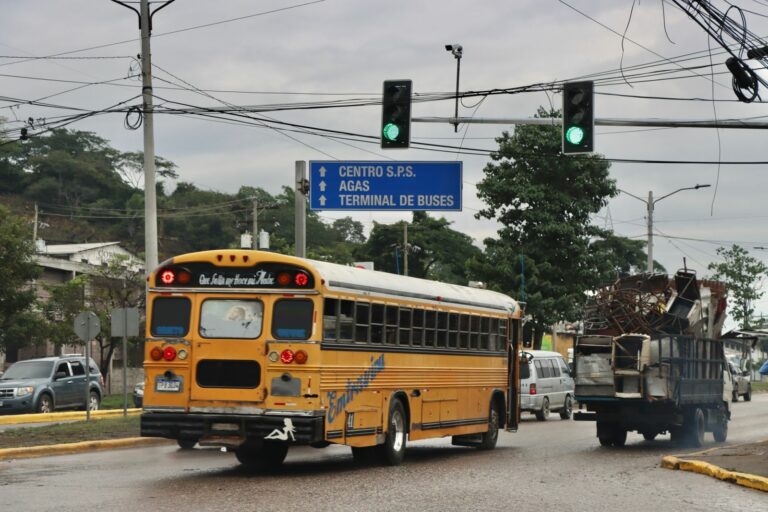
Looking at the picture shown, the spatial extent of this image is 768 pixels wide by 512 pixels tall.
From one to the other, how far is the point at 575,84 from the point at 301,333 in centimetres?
717

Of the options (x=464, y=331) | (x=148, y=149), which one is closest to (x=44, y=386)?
(x=148, y=149)

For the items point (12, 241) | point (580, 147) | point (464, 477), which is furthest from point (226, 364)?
point (12, 241)

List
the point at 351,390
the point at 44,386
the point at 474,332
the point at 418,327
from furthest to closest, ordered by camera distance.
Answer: the point at 44,386 < the point at 474,332 < the point at 418,327 < the point at 351,390

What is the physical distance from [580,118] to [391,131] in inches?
127

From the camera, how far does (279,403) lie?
15.9 meters

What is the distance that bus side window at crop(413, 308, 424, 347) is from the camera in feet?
63.1

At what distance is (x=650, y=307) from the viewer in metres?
24.0

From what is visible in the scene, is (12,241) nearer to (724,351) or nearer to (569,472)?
(724,351)

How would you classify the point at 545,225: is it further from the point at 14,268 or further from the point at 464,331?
the point at 464,331

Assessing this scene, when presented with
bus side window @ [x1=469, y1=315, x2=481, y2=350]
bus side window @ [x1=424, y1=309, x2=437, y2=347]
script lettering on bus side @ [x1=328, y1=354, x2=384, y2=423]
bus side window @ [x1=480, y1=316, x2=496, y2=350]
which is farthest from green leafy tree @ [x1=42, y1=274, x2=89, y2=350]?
script lettering on bus side @ [x1=328, y1=354, x2=384, y2=423]

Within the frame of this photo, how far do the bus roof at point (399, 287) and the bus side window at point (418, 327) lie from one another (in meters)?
0.24

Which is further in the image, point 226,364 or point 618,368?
point 618,368

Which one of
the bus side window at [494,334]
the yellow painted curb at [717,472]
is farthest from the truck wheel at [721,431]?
the yellow painted curb at [717,472]

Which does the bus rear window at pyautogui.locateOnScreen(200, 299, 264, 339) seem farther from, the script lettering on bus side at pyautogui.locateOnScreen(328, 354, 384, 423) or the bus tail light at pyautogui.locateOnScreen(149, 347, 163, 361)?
the script lettering on bus side at pyautogui.locateOnScreen(328, 354, 384, 423)
